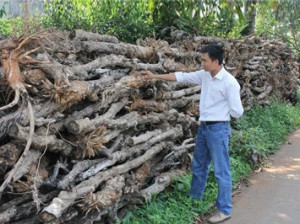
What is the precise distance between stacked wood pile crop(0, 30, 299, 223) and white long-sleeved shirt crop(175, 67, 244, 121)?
A: 61cm

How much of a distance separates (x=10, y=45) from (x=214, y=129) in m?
2.12

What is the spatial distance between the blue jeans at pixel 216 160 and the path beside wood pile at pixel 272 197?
0.30 m

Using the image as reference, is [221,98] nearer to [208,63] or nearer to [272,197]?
[208,63]

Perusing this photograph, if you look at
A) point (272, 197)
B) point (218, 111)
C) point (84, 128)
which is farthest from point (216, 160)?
point (84, 128)

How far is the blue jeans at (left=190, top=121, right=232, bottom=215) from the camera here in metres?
4.09

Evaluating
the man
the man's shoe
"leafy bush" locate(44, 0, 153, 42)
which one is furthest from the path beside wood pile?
"leafy bush" locate(44, 0, 153, 42)

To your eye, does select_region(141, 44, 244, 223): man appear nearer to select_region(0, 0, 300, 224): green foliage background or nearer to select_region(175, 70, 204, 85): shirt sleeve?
select_region(175, 70, 204, 85): shirt sleeve

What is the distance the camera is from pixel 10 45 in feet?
10.0

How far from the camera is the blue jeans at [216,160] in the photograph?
4.09m

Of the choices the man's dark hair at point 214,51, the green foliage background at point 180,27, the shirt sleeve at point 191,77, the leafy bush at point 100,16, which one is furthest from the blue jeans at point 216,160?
the leafy bush at point 100,16

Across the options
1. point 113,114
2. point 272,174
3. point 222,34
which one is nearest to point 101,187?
point 113,114

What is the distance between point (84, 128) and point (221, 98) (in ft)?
5.04

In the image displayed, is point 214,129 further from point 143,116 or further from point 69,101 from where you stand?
point 69,101

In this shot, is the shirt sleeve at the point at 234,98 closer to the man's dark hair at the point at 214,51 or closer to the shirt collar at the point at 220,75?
the shirt collar at the point at 220,75
